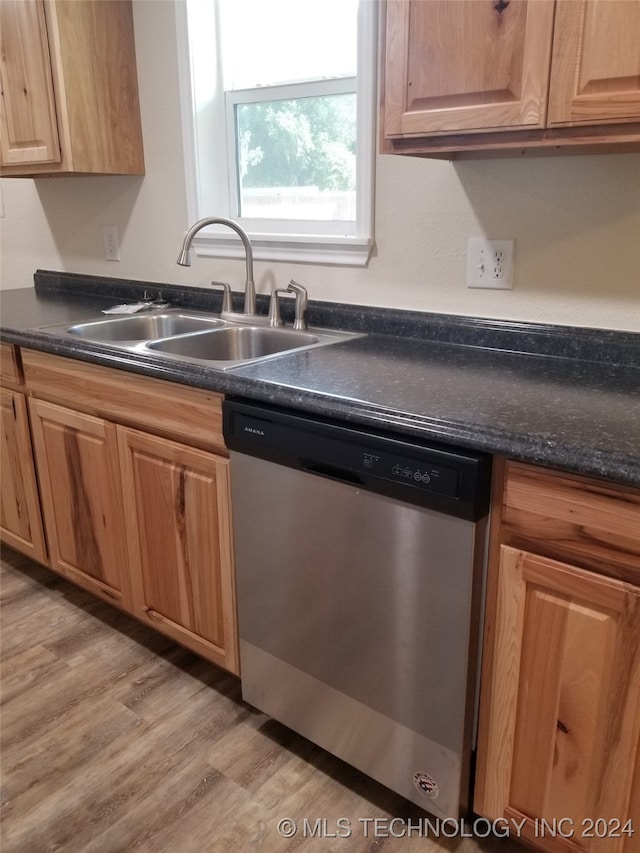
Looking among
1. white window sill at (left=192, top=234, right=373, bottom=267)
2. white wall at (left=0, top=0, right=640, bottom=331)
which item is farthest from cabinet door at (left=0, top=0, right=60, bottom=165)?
white window sill at (left=192, top=234, right=373, bottom=267)

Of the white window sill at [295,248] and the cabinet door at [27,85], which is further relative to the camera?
the cabinet door at [27,85]

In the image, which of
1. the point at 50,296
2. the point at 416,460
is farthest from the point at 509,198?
the point at 50,296

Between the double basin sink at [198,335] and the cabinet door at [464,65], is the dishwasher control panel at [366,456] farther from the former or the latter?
the cabinet door at [464,65]

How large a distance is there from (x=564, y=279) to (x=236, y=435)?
83 centimetres

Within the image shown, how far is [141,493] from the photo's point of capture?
1783 millimetres

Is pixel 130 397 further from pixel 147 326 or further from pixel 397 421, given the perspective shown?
pixel 397 421

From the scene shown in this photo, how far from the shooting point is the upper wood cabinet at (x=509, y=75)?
3.68 ft

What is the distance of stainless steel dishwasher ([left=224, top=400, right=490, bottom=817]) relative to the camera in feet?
3.88

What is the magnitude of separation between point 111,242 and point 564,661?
7.16ft

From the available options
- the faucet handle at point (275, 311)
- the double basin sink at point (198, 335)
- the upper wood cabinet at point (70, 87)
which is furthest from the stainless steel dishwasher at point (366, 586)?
the upper wood cabinet at point (70, 87)

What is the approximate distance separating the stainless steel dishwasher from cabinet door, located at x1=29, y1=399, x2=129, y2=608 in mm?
507

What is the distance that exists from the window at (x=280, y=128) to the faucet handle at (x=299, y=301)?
12cm

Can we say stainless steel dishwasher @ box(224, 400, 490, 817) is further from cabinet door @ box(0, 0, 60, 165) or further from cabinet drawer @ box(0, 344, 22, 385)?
cabinet door @ box(0, 0, 60, 165)

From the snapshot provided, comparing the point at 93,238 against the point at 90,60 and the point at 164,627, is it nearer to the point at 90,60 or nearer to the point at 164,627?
the point at 90,60
